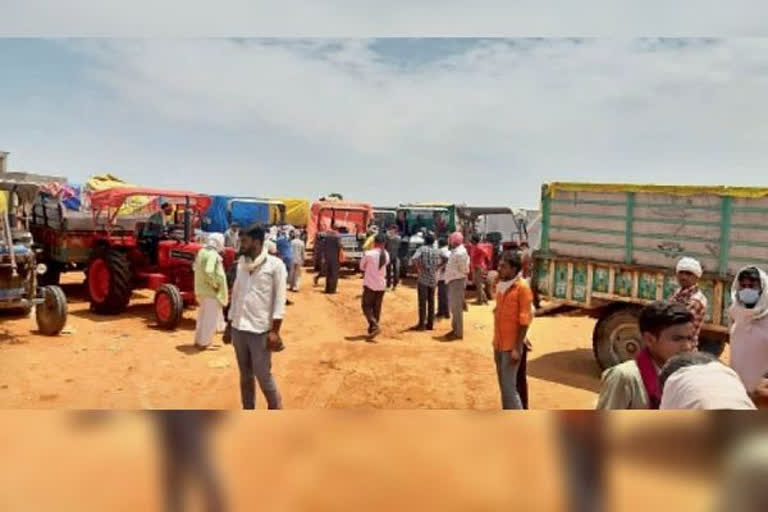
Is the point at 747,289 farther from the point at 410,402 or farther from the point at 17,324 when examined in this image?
the point at 17,324

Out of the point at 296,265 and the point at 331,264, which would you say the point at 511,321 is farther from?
the point at 296,265

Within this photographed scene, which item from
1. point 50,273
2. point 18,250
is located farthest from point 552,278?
point 50,273

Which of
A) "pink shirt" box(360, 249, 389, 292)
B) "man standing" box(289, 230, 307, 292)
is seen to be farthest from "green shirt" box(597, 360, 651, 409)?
"man standing" box(289, 230, 307, 292)

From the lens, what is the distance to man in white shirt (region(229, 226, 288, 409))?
4.39 metres

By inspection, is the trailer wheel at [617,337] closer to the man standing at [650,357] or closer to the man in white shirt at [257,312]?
the man in white shirt at [257,312]

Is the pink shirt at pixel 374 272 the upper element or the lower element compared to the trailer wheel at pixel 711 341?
upper

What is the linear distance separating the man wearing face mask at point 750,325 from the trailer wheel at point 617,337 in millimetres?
3160

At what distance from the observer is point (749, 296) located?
3.55 m

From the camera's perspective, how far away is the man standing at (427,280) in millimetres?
9344

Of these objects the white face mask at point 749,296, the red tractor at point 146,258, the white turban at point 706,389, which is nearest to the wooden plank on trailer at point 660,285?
the white face mask at point 749,296

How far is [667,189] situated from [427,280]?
3824 millimetres

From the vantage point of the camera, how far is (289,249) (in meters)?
12.4

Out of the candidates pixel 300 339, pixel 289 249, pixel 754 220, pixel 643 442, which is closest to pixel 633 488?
pixel 643 442

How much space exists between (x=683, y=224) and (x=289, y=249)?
7.69m
